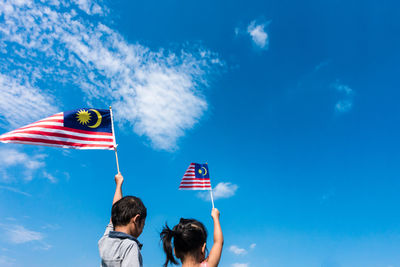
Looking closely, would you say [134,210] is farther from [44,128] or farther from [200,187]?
[200,187]

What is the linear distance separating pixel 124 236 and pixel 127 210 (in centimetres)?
38

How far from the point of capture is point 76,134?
9.12 metres

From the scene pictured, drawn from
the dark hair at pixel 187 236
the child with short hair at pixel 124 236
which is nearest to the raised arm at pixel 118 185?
the child with short hair at pixel 124 236

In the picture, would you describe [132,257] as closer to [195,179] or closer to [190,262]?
[190,262]

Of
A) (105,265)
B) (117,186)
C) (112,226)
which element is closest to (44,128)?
(117,186)

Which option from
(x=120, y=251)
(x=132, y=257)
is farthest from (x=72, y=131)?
(x=132, y=257)

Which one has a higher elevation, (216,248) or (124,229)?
(124,229)

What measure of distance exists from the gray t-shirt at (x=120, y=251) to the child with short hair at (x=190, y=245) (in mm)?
478

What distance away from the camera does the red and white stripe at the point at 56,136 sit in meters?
7.79

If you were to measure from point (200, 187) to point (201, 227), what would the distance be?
13333 millimetres

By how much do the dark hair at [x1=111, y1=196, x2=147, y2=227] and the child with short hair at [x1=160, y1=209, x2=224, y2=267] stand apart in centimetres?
51

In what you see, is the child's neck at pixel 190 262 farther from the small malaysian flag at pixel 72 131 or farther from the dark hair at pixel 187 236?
the small malaysian flag at pixel 72 131

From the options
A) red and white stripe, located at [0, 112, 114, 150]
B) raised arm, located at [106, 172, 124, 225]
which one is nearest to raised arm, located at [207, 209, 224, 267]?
raised arm, located at [106, 172, 124, 225]

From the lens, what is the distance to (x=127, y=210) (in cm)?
403
